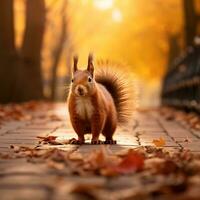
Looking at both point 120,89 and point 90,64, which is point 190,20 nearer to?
point 120,89

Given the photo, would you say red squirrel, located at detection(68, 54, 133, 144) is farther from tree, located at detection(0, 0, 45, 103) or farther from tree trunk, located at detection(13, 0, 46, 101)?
tree trunk, located at detection(13, 0, 46, 101)

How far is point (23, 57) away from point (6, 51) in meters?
2.42

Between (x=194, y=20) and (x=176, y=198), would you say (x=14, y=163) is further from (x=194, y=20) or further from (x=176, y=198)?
(x=194, y=20)

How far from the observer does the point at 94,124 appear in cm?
655

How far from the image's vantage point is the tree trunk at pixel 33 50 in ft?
71.8

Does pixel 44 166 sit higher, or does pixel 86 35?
pixel 86 35

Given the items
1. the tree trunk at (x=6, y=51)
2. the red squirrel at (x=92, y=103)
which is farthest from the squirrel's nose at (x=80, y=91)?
the tree trunk at (x=6, y=51)

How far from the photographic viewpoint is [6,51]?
2002 centimetres

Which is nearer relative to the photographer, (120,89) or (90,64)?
(90,64)

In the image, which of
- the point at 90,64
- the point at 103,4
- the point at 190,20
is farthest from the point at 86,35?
the point at 90,64

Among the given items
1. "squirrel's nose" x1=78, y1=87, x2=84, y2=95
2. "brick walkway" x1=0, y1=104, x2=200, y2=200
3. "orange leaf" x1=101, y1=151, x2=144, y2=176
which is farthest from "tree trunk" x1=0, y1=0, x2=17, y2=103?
"orange leaf" x1=101, y1=151, x2=144, y2=176

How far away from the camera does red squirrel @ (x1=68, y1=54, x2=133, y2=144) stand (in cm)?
632

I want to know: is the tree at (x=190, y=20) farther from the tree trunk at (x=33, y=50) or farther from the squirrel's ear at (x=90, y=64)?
the squirrel's ear at (x=90, y=64)

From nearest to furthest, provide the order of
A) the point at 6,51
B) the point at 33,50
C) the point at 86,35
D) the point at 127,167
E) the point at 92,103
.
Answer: the point at 127,167, the point at 92,103, the point at 6,51, the point at 33,50, the point at 86,35
